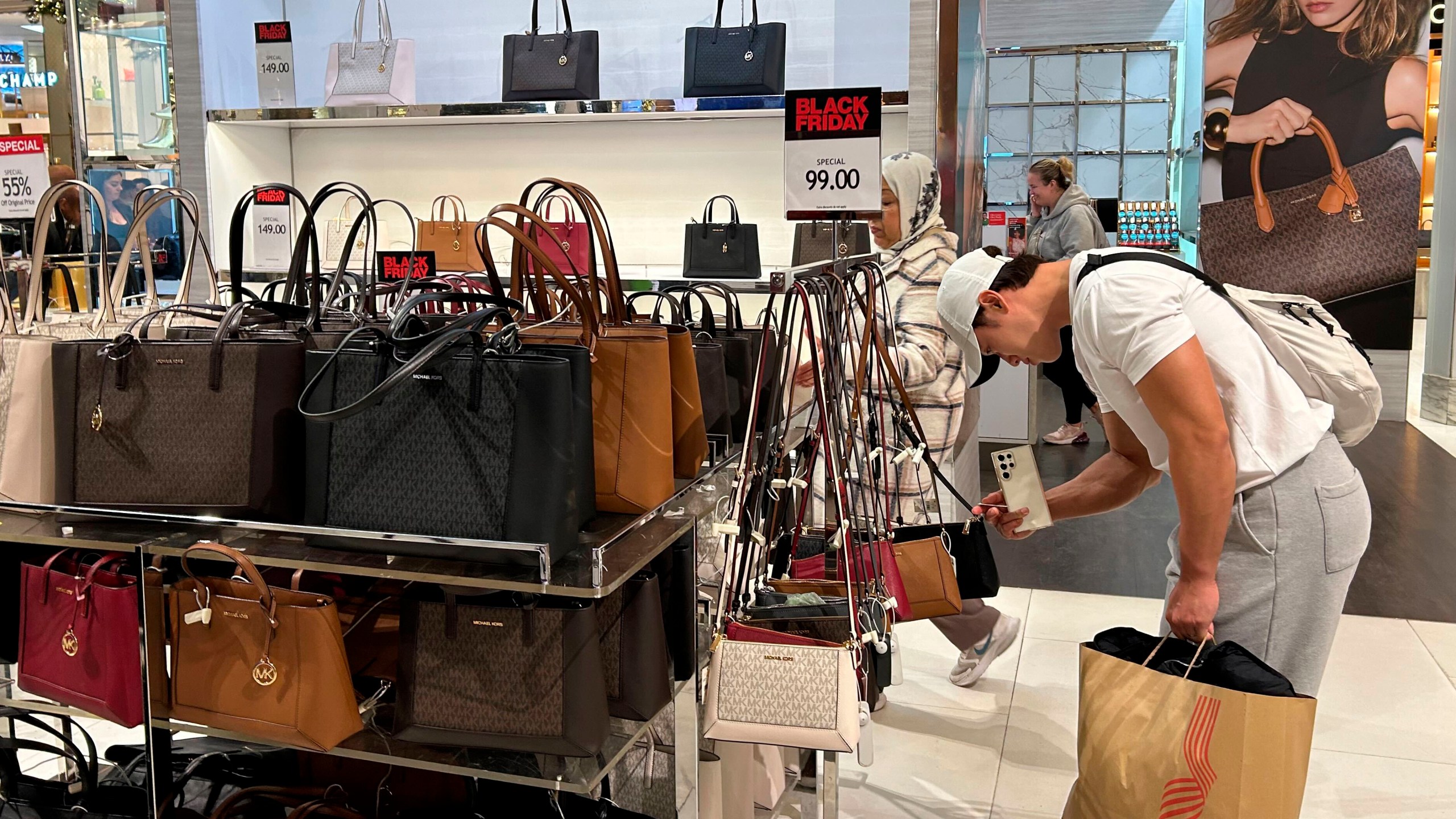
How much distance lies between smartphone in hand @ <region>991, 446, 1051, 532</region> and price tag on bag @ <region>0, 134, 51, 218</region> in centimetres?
303

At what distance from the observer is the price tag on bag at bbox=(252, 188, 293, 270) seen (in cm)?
379

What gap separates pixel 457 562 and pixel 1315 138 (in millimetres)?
6998

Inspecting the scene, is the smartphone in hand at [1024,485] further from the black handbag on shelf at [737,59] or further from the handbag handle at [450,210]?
the handbag handle at [450,210]

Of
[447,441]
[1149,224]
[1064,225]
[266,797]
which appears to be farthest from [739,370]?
[1149,224]

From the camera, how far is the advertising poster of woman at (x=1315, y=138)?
22.3 feet

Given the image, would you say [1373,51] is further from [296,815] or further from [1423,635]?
[296,815]

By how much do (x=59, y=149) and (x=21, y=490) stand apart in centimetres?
397

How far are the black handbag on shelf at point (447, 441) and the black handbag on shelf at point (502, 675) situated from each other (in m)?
0.10

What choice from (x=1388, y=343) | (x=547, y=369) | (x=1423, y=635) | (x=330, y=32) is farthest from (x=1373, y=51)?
(x=547, y=369)

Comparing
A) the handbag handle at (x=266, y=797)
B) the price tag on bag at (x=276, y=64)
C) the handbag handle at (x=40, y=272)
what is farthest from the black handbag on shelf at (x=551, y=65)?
the handbag handle at (x=266, y=797)

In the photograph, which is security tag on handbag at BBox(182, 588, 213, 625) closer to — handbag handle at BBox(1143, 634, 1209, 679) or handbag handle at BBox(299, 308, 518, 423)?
handbag handle at BBox(299, 308, 518, 423)

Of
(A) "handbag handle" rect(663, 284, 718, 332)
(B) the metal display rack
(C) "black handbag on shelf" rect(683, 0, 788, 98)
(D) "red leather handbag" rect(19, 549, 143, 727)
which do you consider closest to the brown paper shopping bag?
(B) the metal display rack

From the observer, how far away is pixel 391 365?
1.52m

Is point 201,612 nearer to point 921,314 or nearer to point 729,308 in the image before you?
point 729,308
